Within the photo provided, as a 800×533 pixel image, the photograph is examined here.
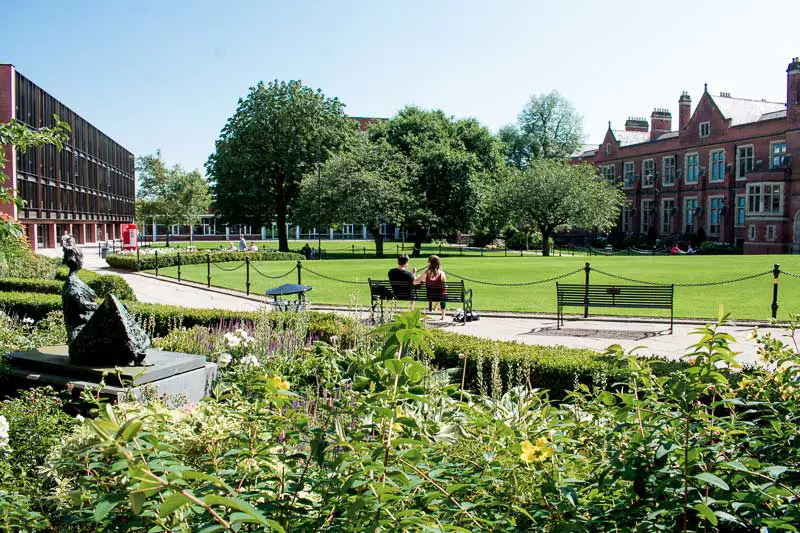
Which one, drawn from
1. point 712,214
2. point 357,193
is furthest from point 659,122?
point 357,193

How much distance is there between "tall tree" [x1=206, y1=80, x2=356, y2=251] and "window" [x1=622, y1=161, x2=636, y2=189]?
30.6m

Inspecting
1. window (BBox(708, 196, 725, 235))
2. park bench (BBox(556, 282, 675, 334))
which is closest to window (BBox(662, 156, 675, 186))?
window (BBox(708, 196, 725, 235))

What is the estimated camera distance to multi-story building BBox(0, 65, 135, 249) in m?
42.9

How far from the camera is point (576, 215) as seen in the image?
1869 inches

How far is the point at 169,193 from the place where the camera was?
63344 mm

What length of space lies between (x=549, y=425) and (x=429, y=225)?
143ft

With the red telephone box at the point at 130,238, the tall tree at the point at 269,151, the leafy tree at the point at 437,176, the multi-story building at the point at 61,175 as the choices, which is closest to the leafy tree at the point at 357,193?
the leafy tree at the point at 437,176

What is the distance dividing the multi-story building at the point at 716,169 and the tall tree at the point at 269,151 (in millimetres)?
29841

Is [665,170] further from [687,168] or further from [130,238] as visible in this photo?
[130,238]

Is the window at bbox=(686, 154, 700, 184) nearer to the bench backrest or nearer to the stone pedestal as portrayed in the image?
the bench backrest

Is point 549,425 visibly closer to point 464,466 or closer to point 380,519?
point 464,466

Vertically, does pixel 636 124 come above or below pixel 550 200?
above

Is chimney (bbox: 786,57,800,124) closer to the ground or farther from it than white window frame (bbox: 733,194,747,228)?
farther from it

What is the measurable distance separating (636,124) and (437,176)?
105ft
